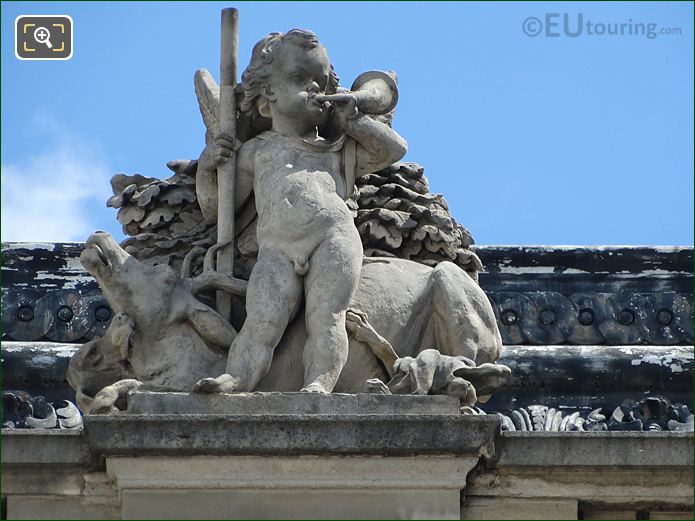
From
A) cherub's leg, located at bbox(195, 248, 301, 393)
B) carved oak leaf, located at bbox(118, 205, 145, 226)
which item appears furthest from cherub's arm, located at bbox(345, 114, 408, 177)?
carved oak leaf, located at bbox(118, 205, 145, 226)

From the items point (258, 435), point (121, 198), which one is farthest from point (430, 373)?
point (121, 198)

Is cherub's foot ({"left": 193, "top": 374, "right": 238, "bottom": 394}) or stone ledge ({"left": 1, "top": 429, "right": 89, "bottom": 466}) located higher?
cherub's foot ({"left": 193, "top": 374, "right": 238, "bottom": 394})

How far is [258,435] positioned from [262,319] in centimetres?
105

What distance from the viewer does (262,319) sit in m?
18.5

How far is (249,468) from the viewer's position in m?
17.7

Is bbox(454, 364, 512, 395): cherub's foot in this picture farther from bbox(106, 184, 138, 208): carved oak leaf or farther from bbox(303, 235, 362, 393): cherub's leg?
bbox(106, 184, 138, 208): carved oak leaf

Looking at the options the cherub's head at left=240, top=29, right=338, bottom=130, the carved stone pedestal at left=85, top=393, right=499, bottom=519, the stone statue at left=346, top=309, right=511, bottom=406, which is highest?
the cherub's head at left=240, top=29, right=338, bottom=130

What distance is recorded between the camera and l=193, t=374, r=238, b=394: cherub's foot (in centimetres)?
1802

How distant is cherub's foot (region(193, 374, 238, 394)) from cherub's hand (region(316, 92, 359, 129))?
208 centimetres

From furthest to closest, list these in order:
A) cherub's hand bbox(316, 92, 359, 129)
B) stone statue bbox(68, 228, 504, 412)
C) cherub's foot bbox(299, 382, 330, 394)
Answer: cherub's hand bbox(316, 92, 359, 129) < stone statue bbox(68, 228, 504, 412) < cherub's foot bbox(299, 382, 330, 394)

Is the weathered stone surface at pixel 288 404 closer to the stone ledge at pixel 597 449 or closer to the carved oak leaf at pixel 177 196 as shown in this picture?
the stone ledge at pixel 597 449

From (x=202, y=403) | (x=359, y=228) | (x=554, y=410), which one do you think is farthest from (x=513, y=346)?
(x=202, y=403)

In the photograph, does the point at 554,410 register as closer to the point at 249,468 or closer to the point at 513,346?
the point at 513,346

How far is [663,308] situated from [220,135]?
6.65 m
